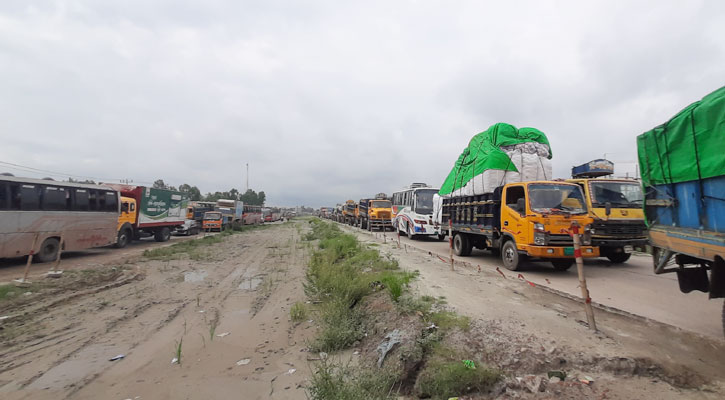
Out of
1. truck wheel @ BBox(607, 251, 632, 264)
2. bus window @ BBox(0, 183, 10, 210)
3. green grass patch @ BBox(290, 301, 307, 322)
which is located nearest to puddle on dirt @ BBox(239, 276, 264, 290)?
green grass patch @ BBox(290, 301, 307, 322)

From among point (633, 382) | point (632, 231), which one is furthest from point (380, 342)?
point (632, 231)

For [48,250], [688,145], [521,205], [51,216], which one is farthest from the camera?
[51,216]

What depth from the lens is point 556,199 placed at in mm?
8062

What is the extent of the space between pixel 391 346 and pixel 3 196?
536 inches

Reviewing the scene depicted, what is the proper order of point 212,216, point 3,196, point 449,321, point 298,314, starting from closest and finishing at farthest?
point 449,321 → point 298,314 → point 3,196 → point 212,216

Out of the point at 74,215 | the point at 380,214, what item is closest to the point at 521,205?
the point at 74,215

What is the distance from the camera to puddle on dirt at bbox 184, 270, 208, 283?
9.30m

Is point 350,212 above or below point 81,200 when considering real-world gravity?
below

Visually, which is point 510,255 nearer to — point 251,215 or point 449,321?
point 449,321

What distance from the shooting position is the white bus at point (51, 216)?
10531mm

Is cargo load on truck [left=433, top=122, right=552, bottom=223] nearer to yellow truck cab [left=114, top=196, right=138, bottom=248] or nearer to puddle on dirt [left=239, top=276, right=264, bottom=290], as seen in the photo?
puddle on dirt [left=239, top=276, right=264, bottom=290]

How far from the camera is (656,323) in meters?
4.33

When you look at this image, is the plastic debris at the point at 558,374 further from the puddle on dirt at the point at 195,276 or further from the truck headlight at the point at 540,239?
the puddle on dirt at the point at 195,276

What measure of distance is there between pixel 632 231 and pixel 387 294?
23.7 ft
